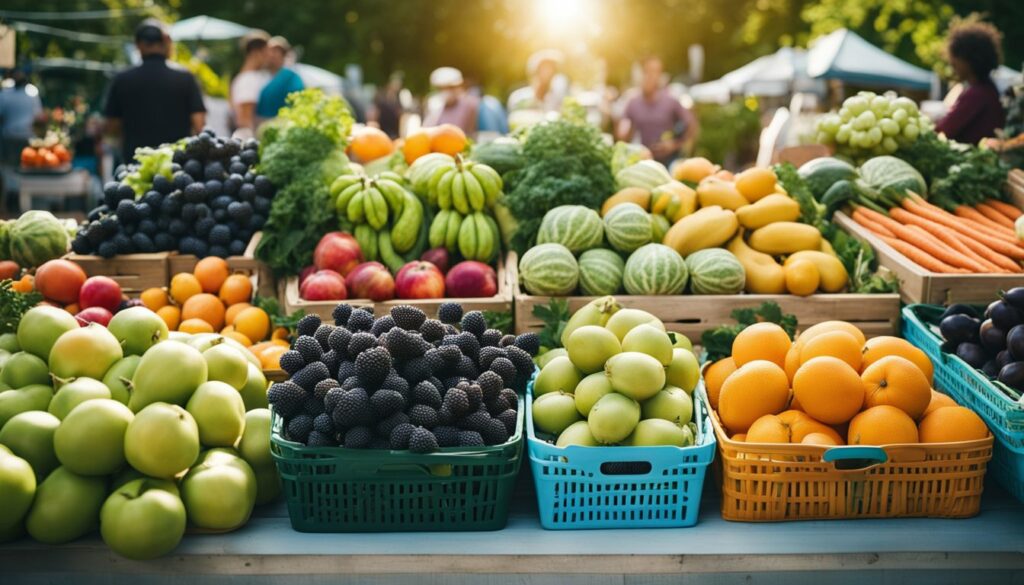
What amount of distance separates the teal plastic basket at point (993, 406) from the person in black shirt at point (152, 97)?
5.47m

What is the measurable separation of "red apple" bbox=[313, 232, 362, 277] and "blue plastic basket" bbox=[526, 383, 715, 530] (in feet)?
5.33

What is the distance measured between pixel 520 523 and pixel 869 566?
3.11 feet

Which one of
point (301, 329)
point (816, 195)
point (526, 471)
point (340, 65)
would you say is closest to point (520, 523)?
point (526, 471)

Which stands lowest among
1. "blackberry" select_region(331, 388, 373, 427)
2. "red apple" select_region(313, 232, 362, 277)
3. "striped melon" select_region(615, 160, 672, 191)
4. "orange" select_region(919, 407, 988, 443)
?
"orange" select_region(919, 407, 988, 443)

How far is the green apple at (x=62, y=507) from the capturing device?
2.37 m

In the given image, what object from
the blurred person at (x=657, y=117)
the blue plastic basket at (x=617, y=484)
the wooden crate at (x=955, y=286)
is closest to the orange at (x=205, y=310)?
the blue plastic basket at (x=617, y=484)

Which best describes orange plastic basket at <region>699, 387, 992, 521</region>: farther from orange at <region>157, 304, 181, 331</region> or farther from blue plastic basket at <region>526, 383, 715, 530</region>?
orange at <region>157, 304, 181, 331</region>

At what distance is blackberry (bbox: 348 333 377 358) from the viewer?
253 centimetres

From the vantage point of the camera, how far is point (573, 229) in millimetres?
3928

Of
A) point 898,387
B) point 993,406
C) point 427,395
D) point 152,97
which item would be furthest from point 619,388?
point 152,97

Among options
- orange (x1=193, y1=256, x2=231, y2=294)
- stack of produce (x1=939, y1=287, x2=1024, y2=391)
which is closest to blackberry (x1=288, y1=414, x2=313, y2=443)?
orange (x1=193, y1=256, x2=231, y2=294)

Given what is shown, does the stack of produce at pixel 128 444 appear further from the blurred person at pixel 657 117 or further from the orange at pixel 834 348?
the blurred person at pixel 657 117

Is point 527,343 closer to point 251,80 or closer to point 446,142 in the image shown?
point 446,142

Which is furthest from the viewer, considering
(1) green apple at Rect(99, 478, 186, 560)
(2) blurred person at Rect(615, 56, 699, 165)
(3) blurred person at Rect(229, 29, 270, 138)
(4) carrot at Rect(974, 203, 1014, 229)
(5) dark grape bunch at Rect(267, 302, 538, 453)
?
(2) blurred person at Rect(615, 56, 699, 165)
